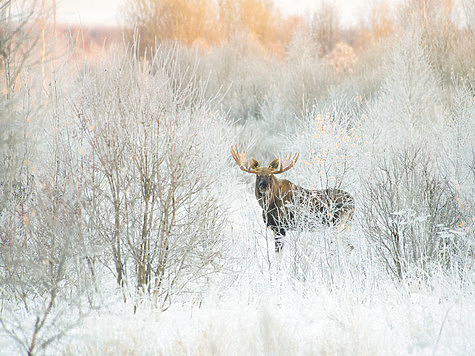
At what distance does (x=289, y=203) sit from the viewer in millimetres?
7066

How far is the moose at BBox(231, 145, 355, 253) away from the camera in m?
6.89

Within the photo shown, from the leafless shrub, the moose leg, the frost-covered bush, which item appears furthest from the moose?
the leafless shrub

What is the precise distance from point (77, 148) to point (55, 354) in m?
2.22

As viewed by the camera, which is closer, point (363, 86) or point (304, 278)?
point (304, 278)

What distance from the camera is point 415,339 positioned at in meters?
4.37

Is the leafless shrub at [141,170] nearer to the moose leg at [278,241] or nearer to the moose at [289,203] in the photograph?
the moose at [289,203]

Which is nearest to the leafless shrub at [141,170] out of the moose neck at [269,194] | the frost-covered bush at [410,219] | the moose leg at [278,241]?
the moose neck at [269,194]

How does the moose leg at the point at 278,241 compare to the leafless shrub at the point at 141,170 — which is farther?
the moose leg at the point at 278,241

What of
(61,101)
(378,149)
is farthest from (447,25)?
(61,101)

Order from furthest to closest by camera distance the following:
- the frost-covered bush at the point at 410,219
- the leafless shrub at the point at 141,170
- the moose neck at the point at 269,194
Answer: the frost-covered bush at the point at 410,219, the moose neck at the point at 269,194, the leafless shrub at the point at 141,170

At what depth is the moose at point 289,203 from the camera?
6.89m

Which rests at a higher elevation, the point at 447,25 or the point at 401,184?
the point at 447,25

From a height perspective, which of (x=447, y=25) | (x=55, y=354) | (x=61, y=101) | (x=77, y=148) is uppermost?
(x=447, y=25)

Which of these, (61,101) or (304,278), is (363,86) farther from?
(61,101)
